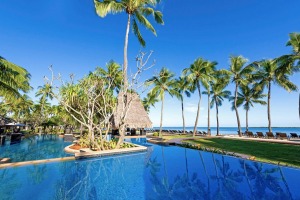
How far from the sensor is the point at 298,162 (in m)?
10.3

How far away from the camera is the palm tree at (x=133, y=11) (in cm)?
1663

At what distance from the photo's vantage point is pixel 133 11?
57.8 ft

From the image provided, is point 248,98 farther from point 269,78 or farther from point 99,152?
point 99,152

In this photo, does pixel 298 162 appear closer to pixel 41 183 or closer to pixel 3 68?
pixel 41 183

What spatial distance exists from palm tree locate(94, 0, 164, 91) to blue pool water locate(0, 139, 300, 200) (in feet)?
25.6

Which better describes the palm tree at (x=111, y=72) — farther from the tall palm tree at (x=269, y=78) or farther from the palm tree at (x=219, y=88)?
the tall palm tree at (x=269, y=78)

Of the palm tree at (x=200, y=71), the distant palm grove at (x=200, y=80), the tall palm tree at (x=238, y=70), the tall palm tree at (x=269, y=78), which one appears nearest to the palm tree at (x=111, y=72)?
the distant palm grove at (x=200, y=80)

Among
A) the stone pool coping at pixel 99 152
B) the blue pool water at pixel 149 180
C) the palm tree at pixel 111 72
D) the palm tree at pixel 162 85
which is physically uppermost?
the palm tree at pixel 111 72

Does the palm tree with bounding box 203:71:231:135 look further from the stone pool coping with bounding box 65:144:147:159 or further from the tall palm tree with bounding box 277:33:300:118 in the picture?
the stone pool coping with bounding box 65:144:147:159

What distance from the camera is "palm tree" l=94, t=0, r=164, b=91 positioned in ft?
54.5

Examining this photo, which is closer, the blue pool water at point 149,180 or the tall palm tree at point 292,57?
the blue pool water at point 149,180

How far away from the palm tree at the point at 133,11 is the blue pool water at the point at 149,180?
307 inches

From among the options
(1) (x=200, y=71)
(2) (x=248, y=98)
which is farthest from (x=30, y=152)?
(2) (x=248, y=98)

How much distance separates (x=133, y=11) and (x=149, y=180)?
15.1 m
